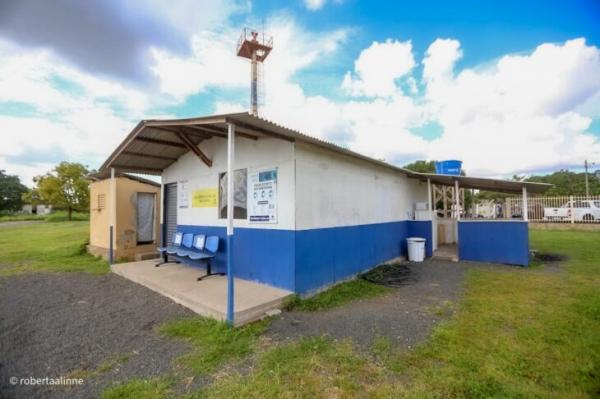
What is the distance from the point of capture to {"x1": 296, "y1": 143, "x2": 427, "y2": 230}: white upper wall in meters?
5.22

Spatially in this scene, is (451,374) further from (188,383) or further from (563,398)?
(188,383)

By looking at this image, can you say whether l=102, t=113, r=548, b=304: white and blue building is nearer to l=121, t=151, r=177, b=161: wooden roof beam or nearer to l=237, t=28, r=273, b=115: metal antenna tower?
l=121, t=151, r=177, b=161: wooden roof beam

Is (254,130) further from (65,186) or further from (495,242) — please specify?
(65,186)

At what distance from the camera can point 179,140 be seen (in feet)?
22.6

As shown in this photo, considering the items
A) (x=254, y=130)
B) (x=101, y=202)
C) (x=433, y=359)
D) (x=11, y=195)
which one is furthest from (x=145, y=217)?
(x=11, y=195)

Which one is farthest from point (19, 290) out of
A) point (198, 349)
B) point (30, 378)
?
point (198, 349)

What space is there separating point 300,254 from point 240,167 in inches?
93.8

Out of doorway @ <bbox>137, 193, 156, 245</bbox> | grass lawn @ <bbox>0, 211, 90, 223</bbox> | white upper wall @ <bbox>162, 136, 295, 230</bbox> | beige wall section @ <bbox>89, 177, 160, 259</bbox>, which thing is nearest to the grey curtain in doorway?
doorway @ <bbox>137, 193, 156, 245</bbox>

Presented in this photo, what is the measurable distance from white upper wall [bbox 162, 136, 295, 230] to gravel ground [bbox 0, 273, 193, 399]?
212 centimetres

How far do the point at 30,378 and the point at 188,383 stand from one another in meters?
1.62

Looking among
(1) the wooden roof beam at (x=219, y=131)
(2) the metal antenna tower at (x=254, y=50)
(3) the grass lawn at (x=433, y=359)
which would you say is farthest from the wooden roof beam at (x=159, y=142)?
(2) the metal antenna tower at (x=254, y=50)

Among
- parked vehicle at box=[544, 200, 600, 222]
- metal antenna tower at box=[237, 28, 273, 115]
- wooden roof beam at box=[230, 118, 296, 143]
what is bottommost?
parked vehicle at box=[544, 200, 600, 222]

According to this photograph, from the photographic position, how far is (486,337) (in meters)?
3.51

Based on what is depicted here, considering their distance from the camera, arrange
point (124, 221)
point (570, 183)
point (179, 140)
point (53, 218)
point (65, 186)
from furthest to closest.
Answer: point (570, 183), point (53, 218), point (65, 186), point (124, 221), point (179, 140)
